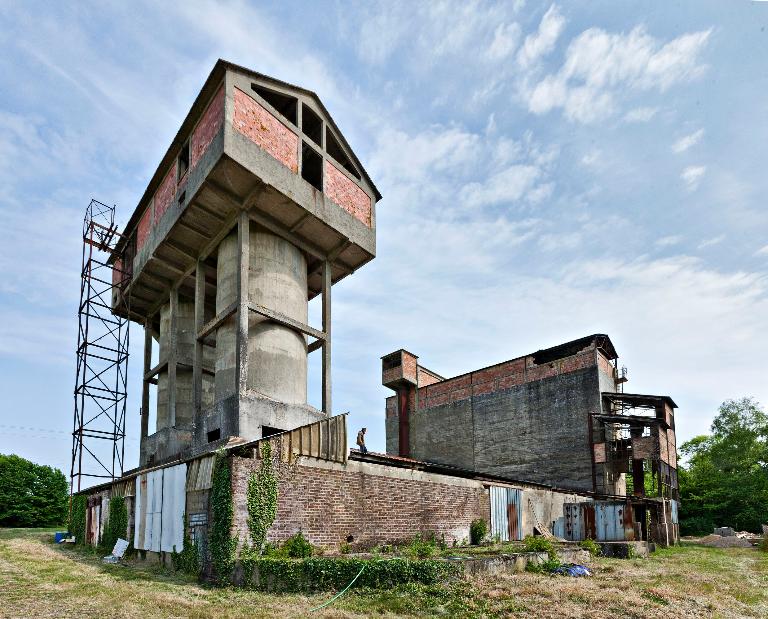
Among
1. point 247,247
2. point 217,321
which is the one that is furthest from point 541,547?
point 247,247

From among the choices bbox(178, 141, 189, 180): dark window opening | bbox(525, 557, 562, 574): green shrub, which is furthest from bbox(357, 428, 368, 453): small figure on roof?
bbox(178, 141, 189, 180): dark window opening

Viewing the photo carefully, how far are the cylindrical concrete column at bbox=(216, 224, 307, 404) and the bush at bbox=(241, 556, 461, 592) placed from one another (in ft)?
26.2

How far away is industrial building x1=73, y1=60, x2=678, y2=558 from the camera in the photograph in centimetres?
1523

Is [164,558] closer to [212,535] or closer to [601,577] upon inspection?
[212,535]

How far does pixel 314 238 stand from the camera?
71.9 feet

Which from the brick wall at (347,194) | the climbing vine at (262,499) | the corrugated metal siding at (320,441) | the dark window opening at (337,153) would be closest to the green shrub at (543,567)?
the corrugated metal siding at (320,441)

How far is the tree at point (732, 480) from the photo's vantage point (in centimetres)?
4066

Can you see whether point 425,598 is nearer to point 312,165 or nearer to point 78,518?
A: point 312,165

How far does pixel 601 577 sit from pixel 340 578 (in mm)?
5702

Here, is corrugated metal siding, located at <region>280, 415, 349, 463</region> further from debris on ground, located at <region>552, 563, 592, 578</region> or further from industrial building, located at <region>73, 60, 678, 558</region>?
debris on ground, located at <region>552, 563, 592, 578</region>

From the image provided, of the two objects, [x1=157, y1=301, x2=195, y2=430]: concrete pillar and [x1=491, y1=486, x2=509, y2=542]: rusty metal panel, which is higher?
[x1=157, y1=301, x2=195, y2=430]: concrete pillar

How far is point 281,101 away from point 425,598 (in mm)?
17965

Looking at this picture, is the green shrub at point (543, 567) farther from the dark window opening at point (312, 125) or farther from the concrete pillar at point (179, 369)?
the dark window opening at point (312, 125)

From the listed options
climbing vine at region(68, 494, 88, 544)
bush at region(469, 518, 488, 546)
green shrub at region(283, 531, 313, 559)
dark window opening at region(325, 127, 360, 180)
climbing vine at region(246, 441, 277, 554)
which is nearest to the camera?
climbing vine at region(246, 441, 277, 554)
